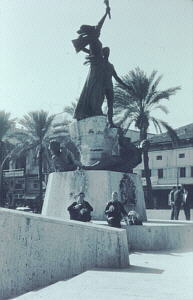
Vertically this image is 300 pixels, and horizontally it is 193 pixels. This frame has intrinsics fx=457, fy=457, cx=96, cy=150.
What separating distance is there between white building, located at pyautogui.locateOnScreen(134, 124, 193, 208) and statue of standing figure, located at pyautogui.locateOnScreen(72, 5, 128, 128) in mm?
26583

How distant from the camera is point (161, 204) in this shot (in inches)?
1538

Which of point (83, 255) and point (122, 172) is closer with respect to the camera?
point (83, 255)

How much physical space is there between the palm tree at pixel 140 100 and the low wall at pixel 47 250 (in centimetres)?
1783

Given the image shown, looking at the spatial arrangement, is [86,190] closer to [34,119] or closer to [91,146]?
[91,146]

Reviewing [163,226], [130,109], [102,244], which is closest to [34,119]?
[130,109]

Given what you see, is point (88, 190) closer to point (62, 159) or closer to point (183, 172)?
point (62, 159)

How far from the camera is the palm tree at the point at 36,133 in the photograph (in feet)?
92.8

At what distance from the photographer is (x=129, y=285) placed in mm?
4531

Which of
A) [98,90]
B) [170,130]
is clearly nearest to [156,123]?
[170,130]

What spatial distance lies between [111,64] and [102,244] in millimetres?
6981

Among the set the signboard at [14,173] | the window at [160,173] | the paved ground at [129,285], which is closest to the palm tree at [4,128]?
the window at [160,173]

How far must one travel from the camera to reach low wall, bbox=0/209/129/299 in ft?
17.2

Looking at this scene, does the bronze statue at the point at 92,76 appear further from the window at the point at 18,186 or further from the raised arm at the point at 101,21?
the window at the point at 18,186

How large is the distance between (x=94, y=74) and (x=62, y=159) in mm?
2495
